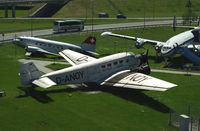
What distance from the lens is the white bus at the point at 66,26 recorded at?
98688mm

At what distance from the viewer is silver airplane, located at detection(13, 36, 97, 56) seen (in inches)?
2475

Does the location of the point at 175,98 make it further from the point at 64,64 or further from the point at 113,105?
the point at 64,64

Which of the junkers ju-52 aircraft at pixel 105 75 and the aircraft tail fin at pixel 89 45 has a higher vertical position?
the aircraft tail fin at pixel 89 45

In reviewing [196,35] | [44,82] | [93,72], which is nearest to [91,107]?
[44,82]

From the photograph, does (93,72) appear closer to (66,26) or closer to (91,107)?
(91,107)

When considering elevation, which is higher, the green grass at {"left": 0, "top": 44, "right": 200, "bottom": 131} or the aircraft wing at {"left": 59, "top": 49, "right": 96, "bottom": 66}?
the aircraft wing at {"left": 59, "top": 49, "right": 96, "bottom": 66}

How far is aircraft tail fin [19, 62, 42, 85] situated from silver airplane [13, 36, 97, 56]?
81.9ft

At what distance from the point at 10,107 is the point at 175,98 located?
20.7 metres

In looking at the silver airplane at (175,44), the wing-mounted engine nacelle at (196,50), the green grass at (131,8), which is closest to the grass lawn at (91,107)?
the silver airplane at (175,44)

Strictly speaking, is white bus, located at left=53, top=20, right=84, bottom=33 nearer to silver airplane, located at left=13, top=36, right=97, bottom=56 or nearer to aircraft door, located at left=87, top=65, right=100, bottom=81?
silver airplane, located at left=13, top=36, right=97, bottom=56

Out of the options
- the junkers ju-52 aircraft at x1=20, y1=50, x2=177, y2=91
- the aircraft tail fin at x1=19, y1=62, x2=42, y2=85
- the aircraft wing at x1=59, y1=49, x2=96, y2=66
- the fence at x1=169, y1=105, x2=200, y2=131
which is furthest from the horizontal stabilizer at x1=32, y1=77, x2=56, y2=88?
the fence at x1=169, y1=105, x2=200, y2=131

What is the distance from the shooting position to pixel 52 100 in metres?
38.0

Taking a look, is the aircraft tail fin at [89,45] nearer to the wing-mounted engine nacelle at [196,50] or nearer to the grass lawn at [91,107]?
the grass lawn at [91,107]

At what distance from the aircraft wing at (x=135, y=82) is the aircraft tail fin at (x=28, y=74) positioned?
30.1 ft
